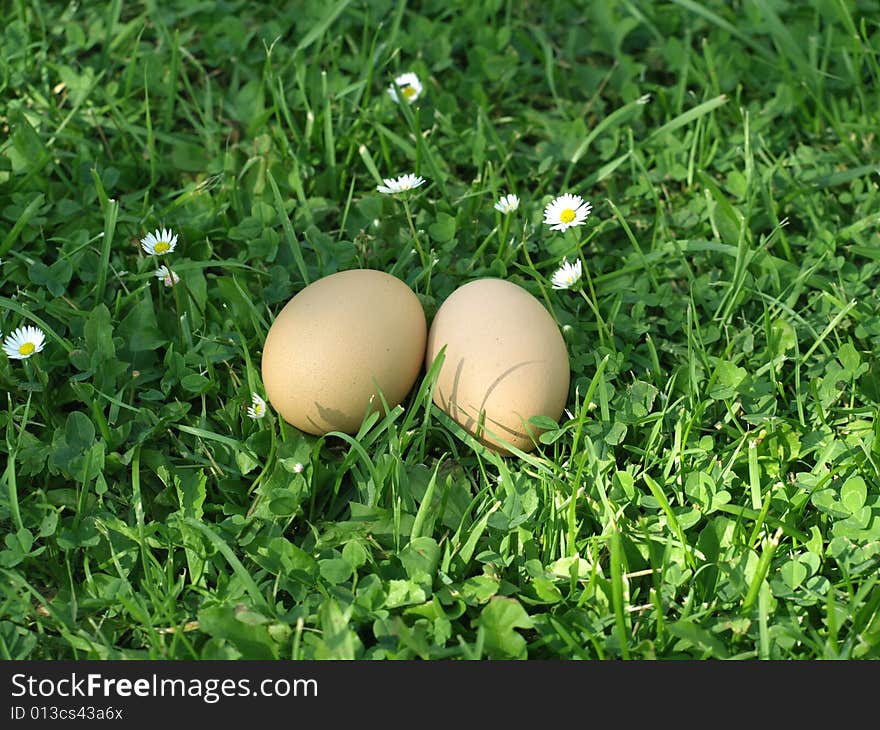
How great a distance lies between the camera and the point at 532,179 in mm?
2494

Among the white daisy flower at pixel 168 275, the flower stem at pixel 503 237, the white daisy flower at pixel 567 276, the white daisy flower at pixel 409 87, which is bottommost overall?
the white daisy flower at pixel 567 276

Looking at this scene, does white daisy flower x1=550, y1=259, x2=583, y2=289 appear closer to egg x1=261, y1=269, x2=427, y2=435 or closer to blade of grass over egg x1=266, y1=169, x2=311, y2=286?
egg x1=261, y1=269, x2=427, y2=435

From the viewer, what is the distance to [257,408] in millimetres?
1964

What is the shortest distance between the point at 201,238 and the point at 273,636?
953 mm

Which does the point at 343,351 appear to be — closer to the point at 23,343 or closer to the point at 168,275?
the point at 168,275

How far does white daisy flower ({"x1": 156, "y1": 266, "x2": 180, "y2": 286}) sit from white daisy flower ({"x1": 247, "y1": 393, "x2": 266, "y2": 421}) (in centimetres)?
30

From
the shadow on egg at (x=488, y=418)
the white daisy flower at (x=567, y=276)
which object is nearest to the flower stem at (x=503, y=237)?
the white daisy flower at (x=567, y=276)

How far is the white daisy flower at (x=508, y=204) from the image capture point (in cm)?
224

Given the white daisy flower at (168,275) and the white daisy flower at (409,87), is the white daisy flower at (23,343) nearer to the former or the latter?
the white daisy flower at (168,275)

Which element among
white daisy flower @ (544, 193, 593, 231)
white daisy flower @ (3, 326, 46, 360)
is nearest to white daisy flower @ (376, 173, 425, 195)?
white daisy flower @ (544, 193, 593, 231)

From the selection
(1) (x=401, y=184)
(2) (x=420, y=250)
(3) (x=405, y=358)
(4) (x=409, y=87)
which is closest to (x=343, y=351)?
(3) (x=405, y=358)

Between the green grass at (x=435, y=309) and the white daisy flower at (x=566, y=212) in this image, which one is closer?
the green grass at (x=435, y=309)

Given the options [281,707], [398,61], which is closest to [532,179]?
[398,61]

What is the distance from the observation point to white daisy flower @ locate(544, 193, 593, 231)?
2.24 metres
